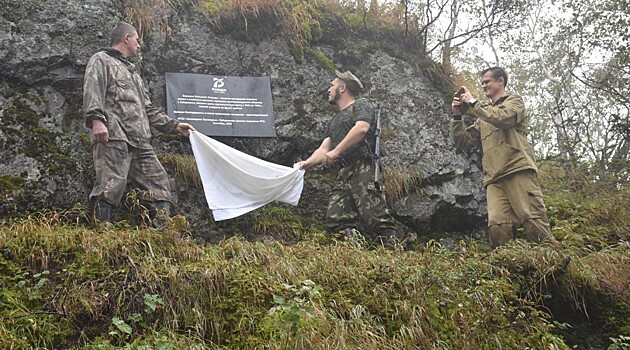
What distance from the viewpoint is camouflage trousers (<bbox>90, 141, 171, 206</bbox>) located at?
6141 mm

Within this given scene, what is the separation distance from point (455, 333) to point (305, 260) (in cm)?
145

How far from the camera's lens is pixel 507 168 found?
6.84 metres

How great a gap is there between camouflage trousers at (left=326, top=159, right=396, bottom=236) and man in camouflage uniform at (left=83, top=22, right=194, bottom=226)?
6.24ft

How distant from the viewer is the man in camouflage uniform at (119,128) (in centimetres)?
612

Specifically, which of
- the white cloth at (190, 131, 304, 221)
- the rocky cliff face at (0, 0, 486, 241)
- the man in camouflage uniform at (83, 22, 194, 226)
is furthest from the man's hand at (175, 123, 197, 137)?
the rocky cliff face at (0, 0, 486, 241)

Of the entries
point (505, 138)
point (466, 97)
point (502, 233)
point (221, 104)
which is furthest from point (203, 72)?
point (502, 233)

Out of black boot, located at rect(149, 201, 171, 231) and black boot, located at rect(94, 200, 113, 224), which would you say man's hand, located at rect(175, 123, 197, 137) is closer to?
black boot, located at rect(149, 201, 171, 231)

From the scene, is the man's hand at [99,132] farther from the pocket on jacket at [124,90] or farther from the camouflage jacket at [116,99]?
the pocket on jacket at [124,90]

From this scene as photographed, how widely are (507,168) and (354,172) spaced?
1709 millimetres

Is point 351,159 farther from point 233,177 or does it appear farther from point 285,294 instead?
point 285,294

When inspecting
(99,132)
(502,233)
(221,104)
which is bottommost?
(502,233)

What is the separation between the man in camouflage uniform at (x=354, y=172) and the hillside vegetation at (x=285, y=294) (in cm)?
71

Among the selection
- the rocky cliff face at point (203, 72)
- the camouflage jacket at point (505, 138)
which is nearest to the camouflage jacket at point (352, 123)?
the camouflage jacket at point (505, 138)

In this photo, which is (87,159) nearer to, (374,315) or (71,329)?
(71,329)
